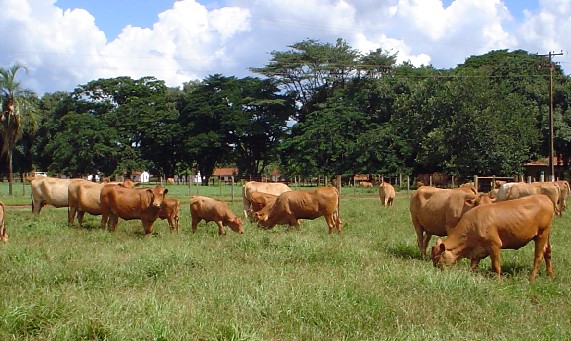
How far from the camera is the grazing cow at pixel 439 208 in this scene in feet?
36.4

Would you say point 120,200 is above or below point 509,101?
below

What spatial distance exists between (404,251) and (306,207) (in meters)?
4.30

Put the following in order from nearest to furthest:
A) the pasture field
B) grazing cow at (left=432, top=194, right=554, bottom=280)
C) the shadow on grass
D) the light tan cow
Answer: the pasture field < grazing cow at (left=432, top=194, right=554, bottom=280) < the shadow on grass < the light tan cow

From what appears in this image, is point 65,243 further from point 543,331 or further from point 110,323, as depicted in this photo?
point 543,331

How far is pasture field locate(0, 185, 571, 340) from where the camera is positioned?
20.1 feet

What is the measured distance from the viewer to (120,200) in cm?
1581

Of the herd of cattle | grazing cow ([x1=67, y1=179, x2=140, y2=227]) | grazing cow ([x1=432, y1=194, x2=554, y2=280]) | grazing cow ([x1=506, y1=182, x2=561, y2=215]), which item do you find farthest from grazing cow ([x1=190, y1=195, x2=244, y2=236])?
grazing cow ([x1=506, y1=182, x2=561, y2=215])

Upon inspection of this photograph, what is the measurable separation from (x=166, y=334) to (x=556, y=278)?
651 centimetres

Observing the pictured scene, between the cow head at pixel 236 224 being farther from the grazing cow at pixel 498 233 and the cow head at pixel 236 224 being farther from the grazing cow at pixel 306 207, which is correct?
the grazing cow at pixel 498 233

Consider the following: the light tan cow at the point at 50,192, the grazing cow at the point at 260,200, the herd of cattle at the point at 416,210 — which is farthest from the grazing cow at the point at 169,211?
the light tan cow at the point at 50,192

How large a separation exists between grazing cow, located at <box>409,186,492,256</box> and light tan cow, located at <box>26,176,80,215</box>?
12.8 metres

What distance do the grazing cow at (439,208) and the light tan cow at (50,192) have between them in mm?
12765

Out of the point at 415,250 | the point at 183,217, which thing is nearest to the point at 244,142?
the point at 183,217

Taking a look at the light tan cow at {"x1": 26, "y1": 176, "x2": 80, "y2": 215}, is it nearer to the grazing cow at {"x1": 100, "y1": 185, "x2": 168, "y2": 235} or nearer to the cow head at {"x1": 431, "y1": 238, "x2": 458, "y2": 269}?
the grazing cow at {"x1": 100, "y1": 185, "x2": 168, "y2": 235}
